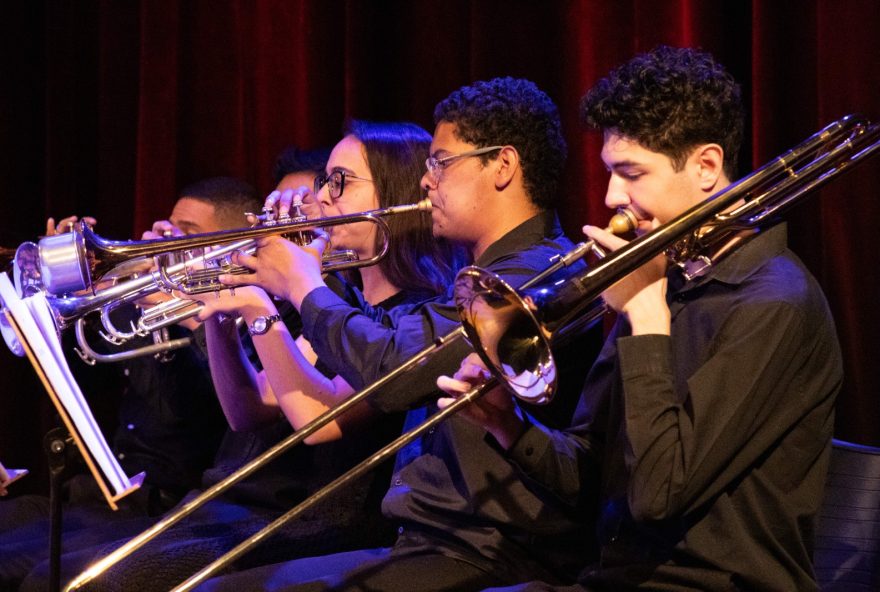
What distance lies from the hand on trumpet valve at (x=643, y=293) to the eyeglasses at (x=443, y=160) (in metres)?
0.79

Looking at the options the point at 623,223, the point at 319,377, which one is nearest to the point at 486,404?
the point at 623,223

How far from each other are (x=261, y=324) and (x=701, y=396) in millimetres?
1251

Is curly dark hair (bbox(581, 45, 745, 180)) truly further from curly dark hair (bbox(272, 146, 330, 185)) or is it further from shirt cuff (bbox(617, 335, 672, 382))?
curly dark hair (bbox(272, 146, 330, 185))

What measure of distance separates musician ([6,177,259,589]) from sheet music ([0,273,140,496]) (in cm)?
130

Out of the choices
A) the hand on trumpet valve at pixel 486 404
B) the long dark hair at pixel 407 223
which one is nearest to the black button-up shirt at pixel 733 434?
the hand on trumpet valve at pixel 486 404

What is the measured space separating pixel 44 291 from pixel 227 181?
1.24 metres

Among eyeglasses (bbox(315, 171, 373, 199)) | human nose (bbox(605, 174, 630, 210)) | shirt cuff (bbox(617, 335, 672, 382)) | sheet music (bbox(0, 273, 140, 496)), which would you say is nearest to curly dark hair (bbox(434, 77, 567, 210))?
eyeglasses (bbox(315, 171, 373, 199))

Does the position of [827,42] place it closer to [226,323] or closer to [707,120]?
[707,120]

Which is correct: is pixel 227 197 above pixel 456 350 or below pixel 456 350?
above

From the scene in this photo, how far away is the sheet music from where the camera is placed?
5.59 feet

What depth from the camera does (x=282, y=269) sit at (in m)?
2.36

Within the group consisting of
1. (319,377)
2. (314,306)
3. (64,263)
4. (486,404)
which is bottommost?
(319,377)

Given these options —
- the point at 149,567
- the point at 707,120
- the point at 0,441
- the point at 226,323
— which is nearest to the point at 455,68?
the point at 226,323

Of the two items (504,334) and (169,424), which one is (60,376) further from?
(169,424)
